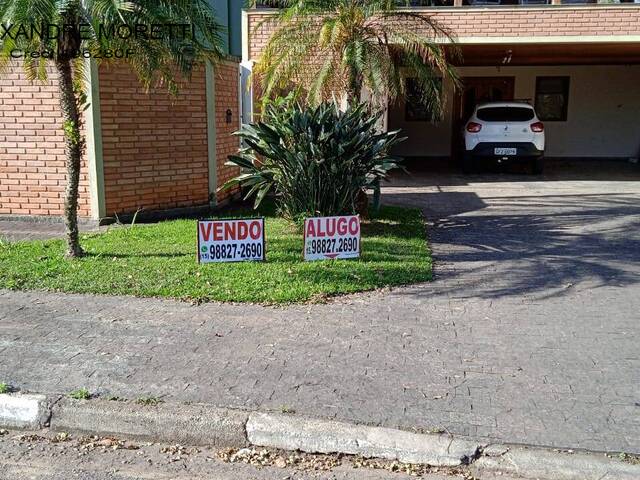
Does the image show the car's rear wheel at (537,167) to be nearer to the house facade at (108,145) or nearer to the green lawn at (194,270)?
the green lawn at (194,270)

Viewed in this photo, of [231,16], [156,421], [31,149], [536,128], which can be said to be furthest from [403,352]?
[231,16]

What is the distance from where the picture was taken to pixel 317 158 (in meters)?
8.29

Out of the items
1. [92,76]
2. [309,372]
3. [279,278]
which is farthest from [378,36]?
[309,372]

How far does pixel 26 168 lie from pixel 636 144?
18.2m

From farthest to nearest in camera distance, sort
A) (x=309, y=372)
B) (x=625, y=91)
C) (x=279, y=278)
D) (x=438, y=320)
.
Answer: (x=625, y=91) → (x=279, y=278) → (x=438, y=320) → (x=309, y=372)

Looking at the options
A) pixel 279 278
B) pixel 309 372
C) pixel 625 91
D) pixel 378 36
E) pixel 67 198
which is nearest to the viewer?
pixel 309 372

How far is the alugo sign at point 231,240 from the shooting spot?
22.5ft

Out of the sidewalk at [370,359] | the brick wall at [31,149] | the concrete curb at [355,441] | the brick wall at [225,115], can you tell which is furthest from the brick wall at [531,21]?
the concrete curb at [355,441]

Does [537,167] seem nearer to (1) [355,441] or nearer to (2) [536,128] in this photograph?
(2) [536,128]

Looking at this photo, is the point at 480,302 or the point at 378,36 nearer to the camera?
the point at 480,302

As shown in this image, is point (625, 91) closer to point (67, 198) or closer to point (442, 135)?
point (442, 135)

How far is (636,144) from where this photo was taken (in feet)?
66.9

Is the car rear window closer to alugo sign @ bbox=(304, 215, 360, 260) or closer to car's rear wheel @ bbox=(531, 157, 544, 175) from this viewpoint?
car's rear wheel @ bbox=(531, 157, 544, 175)

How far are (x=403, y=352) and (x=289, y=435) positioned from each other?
1.38 meters
